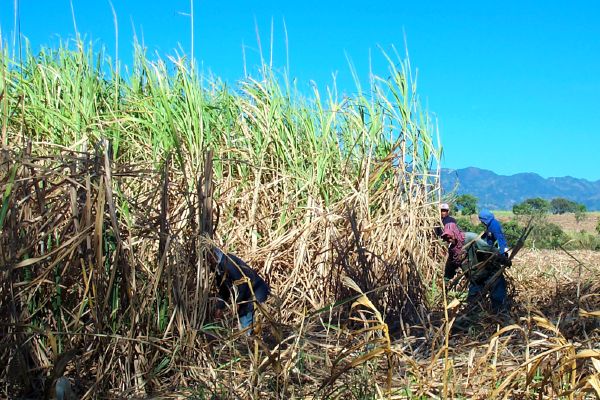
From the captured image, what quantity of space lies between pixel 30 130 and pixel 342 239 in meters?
2.84

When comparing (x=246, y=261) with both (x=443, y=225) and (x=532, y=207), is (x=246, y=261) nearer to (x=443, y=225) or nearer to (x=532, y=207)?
(x=443, y=225)

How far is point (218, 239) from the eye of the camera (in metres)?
5.59

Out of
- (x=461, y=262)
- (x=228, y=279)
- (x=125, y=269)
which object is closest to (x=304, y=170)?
(x=461, y=262)

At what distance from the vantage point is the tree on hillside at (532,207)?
25.1 meters

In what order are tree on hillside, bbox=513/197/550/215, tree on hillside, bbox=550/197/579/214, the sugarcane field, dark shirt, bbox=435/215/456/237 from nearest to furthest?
the sugarcane field
dark shirt, bbox=435/215/456/237
tree on hillside, bbox=513/197/550/215
tree on hillside, bbox=550/197/579/214

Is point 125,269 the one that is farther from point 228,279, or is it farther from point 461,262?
point 461,262

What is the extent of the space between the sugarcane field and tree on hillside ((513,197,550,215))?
16.5m

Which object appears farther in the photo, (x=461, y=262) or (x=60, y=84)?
(x=60, y=84)

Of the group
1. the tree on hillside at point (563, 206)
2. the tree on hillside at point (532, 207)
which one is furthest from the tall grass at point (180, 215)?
the tree on hillside at point (563, 206)

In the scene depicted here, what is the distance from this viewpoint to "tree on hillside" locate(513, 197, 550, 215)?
25.1 meters

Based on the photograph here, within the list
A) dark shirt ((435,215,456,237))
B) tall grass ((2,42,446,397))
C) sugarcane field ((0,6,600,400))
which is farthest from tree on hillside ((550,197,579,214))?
tall grass ((2,42,446,397))

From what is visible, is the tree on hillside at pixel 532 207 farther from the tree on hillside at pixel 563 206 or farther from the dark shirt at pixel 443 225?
the dark shirt at pixel 443 225

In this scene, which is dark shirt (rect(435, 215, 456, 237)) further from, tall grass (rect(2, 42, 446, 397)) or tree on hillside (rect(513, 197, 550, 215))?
tree on hillside (rect(513, 197, 550, 215))

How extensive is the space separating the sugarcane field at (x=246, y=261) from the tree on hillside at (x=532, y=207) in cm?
1648
